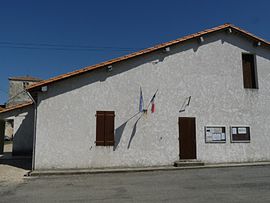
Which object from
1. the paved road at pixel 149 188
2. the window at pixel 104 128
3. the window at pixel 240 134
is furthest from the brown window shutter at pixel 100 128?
the window at pixel 240 134

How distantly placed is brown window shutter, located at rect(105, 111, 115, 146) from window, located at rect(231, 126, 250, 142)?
243 inches

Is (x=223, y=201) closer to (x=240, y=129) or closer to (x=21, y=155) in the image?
(x=240, y=129)

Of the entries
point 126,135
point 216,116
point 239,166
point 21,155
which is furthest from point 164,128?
point 21,155

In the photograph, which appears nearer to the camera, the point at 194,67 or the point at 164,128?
the point at 164,128

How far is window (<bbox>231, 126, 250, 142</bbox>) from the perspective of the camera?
12.4 metres

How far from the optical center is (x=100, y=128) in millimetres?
10891

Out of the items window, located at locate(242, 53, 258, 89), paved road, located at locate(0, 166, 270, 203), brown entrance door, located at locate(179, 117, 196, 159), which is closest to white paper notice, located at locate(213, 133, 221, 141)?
brown entrance door, located at locate(179, 117, 196, 159)

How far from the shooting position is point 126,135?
36.5 ft

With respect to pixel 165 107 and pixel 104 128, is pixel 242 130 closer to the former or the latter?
pixel 165 107

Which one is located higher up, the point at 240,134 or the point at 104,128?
the point at 104,128

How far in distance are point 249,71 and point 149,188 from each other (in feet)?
31.1

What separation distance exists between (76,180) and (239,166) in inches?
297

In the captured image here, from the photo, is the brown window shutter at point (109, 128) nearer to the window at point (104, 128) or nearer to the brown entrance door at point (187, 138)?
→ the window at point (104, 128)

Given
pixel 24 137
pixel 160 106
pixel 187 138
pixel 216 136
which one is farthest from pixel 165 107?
pixel 24 137
